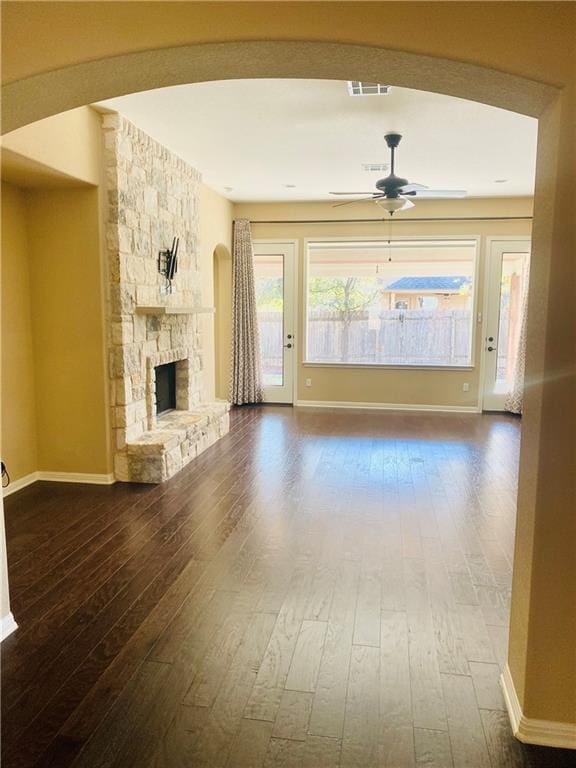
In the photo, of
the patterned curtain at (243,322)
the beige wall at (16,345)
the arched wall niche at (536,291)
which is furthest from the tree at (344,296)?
the arched wall niche at (536,291)

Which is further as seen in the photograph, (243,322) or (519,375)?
(243,322)

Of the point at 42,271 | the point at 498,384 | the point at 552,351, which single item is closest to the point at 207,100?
the point at 42,271

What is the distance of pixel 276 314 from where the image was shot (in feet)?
26.1

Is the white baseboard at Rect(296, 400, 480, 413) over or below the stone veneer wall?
below

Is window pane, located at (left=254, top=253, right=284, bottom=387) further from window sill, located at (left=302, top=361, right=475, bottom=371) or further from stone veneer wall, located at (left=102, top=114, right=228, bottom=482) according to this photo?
stone veneer wall, located at (left=102, top=114, right=228, bottom=482)

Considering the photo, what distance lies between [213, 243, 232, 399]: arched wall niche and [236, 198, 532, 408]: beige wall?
0.60 meters

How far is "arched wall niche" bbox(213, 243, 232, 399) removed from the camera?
Result: 7.74 metres

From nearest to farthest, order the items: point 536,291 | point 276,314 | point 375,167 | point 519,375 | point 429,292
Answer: point 536,291 < point 375,167 < point 519,375 < point 429,292 < point 276,314

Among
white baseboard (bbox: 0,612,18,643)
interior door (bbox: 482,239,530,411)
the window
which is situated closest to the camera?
white baseboard (bbox: 0,612,18,643)

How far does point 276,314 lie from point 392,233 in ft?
6.53

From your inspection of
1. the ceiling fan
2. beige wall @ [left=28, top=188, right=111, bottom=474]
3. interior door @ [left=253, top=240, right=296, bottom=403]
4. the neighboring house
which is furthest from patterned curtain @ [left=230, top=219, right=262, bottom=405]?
beige wall @ [left=28, top=188, right=111, bottom=474]

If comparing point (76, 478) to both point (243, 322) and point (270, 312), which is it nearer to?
point (243, 322)

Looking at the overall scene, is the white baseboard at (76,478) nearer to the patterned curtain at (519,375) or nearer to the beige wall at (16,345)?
the beige wall at (16,345)

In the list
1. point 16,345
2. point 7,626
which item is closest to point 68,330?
point 16,345
